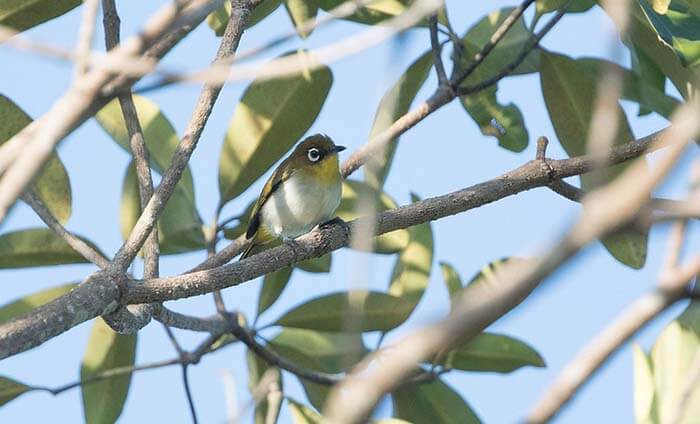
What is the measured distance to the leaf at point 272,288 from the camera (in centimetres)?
423

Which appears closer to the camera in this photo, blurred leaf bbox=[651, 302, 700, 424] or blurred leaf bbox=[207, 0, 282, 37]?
blurred leaf bbox=[651, 302, 700, 424]

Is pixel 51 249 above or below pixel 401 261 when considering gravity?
above

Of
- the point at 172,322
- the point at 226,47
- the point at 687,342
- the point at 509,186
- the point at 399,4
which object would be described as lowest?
the point at 687,342

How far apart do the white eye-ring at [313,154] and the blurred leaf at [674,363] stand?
116 inches

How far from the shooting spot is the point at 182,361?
12.1 ft

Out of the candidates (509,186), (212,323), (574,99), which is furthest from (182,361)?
(574,99)

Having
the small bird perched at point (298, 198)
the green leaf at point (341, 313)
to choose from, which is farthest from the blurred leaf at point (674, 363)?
the small bird perched at point (298, 198)

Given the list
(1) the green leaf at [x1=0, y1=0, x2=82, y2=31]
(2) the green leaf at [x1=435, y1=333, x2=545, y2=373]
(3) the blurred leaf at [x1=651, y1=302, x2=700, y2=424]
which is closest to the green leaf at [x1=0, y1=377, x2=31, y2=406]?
(1) the green leaf at [x1=0, y1=0, x2=82, y2=31]

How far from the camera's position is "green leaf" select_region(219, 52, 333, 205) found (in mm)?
4113

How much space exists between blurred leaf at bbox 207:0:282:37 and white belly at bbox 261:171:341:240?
0.86 metres

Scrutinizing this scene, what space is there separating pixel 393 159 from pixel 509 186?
87cm

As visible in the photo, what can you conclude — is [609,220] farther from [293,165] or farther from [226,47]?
[293,165]

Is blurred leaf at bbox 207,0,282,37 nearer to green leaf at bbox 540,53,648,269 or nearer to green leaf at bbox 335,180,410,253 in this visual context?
green leaf at bbox 335,180,410,253

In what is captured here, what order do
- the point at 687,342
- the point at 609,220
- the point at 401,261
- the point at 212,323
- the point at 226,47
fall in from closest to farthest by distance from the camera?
1. the point at 609,220
2. the point at 687,342
3. the point at 226,47
4. the point at 212,323
5. the point at 401,261
